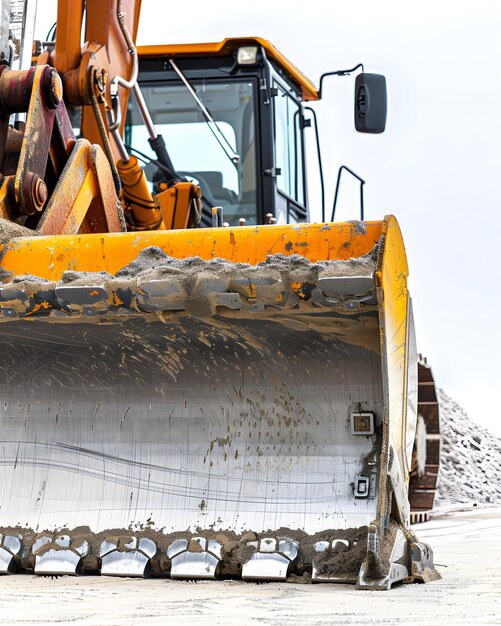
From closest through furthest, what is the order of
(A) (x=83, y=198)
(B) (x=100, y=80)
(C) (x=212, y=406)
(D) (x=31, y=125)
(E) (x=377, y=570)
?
(E) (x=377, y=570)
(C) (x=212, y=406)
(D) (x=31, y=125)
(A) (x=83, y=198)
(B) (x=100, y=80)

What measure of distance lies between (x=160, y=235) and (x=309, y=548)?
93 centimetres

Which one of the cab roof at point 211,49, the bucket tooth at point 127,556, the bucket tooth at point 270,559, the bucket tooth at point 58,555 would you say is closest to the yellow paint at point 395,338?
the bucket tooth at point 270,559

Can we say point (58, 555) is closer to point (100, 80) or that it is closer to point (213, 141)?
point (100, 80)

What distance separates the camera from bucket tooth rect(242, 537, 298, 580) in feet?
8.63

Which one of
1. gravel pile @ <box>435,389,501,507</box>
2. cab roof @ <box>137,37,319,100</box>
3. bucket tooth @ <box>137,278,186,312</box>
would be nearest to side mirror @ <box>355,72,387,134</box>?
cab roof @ <box>137,37,319,100</box>

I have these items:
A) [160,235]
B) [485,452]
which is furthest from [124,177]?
[485,452]

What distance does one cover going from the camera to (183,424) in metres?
3.04

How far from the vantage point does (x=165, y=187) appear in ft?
17.2

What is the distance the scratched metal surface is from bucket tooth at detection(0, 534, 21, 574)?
0.11 meters

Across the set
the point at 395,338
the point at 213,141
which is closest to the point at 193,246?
the point at 395,338

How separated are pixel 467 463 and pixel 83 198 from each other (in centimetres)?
579

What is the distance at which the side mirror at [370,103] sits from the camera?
14.9 ft

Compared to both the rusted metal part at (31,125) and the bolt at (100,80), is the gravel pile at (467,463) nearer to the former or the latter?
the bolt at (100,80)

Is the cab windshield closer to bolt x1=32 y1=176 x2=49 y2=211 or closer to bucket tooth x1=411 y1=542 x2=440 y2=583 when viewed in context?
bolt x1=32 y1=176 x2=49 y2=211
